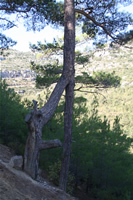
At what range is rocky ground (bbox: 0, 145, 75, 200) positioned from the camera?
290cm

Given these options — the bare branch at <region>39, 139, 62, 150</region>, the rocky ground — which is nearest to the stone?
the rocky ground

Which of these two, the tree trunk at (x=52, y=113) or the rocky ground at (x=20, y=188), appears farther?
the tree trunk at (x=52, y=113)

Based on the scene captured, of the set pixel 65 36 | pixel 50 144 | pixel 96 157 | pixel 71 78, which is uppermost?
pixel 65 36

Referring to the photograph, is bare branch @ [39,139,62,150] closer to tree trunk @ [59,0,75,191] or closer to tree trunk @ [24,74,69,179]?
tree trunk @ [24,74,69,179]

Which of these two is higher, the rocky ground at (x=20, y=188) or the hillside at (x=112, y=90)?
the hillside at (x=112, y=90)

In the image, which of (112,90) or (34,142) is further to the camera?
(112,90)

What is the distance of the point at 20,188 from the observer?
3232 mm

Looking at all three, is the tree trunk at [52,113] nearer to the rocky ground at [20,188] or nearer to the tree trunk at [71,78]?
the tree trunk at [71,78]

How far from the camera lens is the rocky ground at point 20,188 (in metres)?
2.90

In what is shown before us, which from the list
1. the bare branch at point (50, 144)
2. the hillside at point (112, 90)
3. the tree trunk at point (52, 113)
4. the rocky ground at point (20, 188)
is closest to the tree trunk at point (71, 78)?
the tree trunk at point (52, 113)

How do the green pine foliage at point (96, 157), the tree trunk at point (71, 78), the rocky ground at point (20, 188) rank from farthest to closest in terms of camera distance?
the green pine foliage at point (96, 157)
the tree trunk at point (71, 78)
the rocky ground at point (20, 188)

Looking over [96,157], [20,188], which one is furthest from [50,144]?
[96,157]

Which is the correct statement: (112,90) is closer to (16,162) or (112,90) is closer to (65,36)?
(65,36)

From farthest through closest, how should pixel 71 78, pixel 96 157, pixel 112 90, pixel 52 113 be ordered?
pixel 112 90, pixel 96 157, pixel 71 78, pixel 52 113
